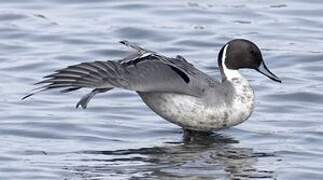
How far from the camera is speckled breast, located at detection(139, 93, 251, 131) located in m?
10.2

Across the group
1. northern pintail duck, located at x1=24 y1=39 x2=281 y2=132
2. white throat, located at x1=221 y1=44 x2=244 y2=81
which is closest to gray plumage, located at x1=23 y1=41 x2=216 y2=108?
northern pintail duck, located at x1=24 y1=39 x2=281 y2=132

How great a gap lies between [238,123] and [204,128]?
26 centimetres

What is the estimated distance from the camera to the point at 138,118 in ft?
36.2

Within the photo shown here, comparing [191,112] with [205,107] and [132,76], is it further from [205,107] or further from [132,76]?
[132,76]

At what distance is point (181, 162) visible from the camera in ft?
31.4

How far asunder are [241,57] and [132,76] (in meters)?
1.19

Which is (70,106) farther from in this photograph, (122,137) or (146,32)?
(146,32)

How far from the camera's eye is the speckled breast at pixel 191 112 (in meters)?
10.2

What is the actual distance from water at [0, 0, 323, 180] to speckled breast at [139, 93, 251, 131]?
16 centimetres

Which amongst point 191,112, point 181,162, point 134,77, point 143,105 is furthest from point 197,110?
point 143,105

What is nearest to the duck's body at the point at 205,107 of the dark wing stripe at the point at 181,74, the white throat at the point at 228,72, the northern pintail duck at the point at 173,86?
the northern pintail duck at the point at 173,86

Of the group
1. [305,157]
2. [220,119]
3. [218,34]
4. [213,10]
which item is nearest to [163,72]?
[220,119]

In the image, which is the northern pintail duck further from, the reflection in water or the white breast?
the reflection in water

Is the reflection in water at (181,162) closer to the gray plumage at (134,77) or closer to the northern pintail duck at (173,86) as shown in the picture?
the northern pintail duck at (173,86)
